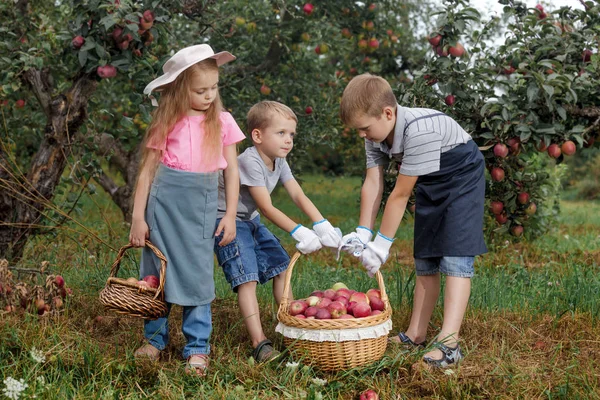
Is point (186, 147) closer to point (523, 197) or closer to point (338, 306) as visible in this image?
point (338, 306)

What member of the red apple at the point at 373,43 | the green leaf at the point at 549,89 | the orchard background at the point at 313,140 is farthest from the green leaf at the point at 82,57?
the red apple at the point at 373,43

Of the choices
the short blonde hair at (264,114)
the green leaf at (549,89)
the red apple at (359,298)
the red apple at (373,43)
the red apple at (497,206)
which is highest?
the green leaf at (549,89)

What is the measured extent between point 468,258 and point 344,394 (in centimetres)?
88

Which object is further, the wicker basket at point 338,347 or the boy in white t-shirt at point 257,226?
the boy in white t-shirt at point 257,226

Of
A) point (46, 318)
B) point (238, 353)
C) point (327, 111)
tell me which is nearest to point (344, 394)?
point (238, 353)

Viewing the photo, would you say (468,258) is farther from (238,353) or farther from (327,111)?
(327,111)

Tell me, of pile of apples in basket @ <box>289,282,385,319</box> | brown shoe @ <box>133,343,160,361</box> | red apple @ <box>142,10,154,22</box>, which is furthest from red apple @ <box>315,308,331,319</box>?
red apple @ <box>142,10,154,22</box>

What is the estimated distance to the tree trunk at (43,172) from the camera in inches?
162

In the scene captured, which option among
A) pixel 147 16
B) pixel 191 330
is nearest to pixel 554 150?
pixel 191 330

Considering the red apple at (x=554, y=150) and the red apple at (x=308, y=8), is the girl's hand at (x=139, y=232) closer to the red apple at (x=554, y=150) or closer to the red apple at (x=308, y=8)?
the red apple at (x=554, y=150)

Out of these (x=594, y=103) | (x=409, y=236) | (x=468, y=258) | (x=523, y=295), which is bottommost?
(x=409, y=236)

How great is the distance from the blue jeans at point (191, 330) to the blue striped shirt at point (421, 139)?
3.58 ft

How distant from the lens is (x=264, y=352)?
115 inches

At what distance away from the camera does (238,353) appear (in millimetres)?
2951
